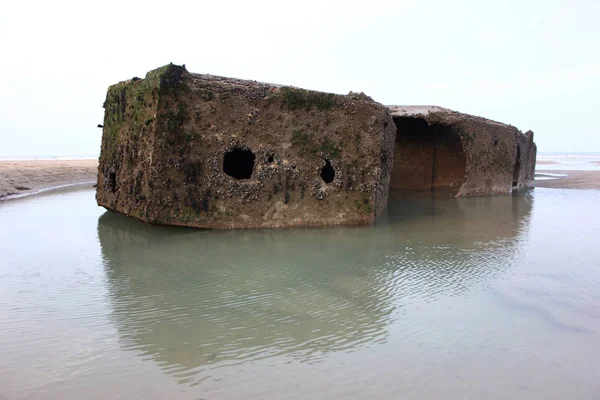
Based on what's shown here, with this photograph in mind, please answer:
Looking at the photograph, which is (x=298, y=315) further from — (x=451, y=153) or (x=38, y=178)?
(x=38, y=178)

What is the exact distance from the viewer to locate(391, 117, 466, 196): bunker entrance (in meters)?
12.1

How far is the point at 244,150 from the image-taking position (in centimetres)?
713

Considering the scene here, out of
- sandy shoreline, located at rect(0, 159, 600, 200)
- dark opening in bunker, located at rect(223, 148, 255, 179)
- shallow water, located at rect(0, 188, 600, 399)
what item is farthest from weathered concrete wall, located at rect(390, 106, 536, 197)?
shallow water, located at rect(0, 188, 600, 399)

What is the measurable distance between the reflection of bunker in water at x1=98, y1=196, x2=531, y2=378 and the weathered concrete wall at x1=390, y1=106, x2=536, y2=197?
423 cm

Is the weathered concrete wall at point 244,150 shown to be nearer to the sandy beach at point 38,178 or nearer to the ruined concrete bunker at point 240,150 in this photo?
the ruined concrete bunker at point 240,150

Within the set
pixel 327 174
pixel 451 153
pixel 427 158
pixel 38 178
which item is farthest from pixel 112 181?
pixel 38 178

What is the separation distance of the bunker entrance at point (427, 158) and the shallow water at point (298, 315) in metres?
5.32

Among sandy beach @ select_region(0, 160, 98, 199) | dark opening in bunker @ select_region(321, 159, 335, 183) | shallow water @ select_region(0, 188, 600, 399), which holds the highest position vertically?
dark opening in bunker @ select_region(321, 159, 335, 183)

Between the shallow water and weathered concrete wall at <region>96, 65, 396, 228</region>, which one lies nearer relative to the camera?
the shallow water

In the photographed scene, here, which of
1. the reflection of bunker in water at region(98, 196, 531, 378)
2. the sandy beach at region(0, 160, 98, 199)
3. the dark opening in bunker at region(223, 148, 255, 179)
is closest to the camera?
the reflection of bunker in water at region(98, 196, 531, 378)

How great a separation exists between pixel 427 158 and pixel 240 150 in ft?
22.6

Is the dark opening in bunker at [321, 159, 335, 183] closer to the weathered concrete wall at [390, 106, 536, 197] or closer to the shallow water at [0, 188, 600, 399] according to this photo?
the shallow water at [0, 188, 600, 399]

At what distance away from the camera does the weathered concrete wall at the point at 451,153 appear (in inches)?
463

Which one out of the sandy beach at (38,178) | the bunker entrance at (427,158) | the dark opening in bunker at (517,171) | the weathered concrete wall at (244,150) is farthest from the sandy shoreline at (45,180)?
the weathered concrete wall at (244,150)
